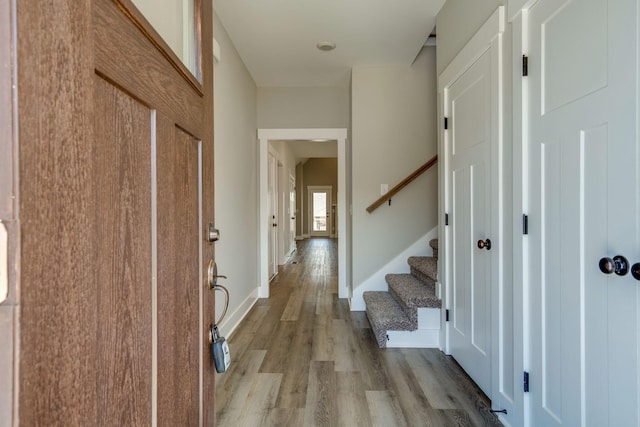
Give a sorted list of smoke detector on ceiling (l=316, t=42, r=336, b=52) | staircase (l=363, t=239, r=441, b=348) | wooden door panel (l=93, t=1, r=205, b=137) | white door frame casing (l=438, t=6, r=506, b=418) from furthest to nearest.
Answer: smoke detector on ceiling (l=316, t=42, r=336, b=52) < staircase (l=363, t=239, r=441, b=348) < white door frame casing (l=438, t=6, r=506, b=418) < wooden door panel (l=93, t=1, r=205, b=137)

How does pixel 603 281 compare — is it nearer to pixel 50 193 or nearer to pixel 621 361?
pixel 621 361

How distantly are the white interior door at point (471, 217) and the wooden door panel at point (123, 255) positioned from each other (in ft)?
5.47

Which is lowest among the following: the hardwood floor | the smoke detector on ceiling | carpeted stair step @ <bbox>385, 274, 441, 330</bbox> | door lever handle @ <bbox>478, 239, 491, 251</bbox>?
the hardwood floor

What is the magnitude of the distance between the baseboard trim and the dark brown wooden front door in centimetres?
188

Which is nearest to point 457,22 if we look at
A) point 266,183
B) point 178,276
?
point 178,276

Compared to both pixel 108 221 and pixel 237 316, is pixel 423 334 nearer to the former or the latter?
pixel 237 316

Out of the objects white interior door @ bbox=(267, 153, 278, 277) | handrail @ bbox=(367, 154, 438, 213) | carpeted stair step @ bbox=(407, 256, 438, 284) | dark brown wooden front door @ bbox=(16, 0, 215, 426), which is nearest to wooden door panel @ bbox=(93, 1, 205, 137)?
dark brown wooden front door @ bbox=(16, 0, 215, 426)

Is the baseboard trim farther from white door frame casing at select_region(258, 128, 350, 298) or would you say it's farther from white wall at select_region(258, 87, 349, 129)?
white wall at select_region(258, 87, 349, 129)

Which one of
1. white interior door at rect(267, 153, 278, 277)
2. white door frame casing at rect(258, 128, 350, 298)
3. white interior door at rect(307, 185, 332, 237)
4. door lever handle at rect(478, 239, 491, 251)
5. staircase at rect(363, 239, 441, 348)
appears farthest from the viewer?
white interior door at rect(307, 185, 332, 237)

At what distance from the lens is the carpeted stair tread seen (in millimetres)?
2508

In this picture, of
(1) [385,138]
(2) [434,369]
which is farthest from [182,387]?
(1) [385,138]

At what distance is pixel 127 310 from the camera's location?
567mm

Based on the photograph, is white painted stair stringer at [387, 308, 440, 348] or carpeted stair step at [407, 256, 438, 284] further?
carpeted stair step at [407, 256, 438, 284]

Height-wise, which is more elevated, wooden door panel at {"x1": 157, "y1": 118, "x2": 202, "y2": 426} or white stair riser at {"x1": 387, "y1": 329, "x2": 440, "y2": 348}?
wooden door panel at {"x1": 157, "y1": 118, "x2": 202, "y2": 426}
